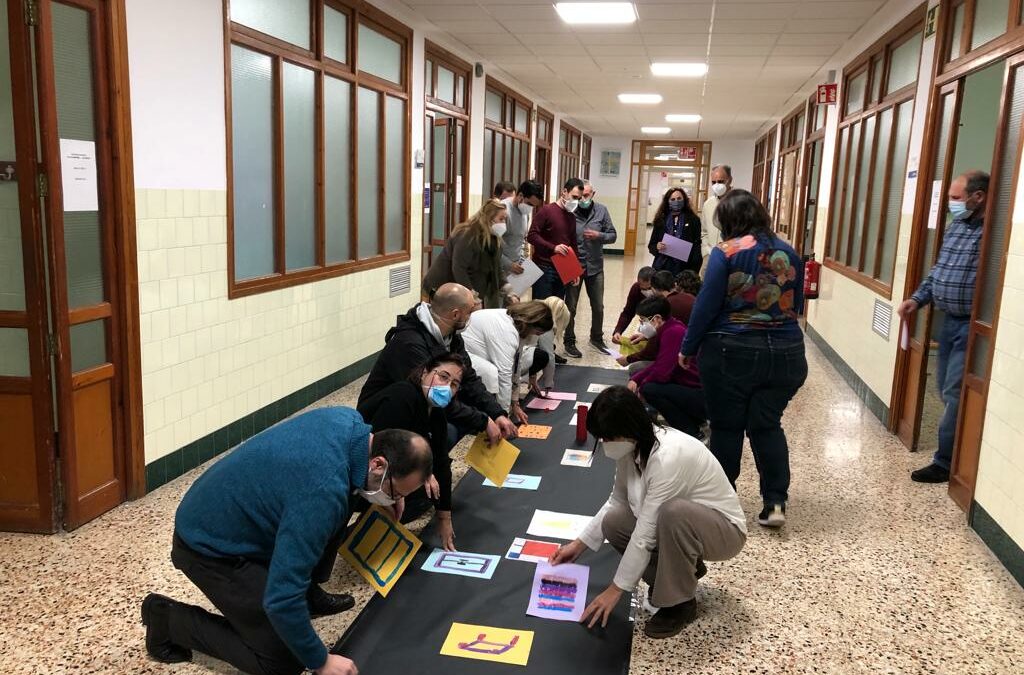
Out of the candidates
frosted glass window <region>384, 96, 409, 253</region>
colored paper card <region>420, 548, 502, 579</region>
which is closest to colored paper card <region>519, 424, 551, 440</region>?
colored paper card <region>420, 548, 502, 579</region>

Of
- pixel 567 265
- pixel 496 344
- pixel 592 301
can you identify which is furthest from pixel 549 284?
pixel 496 344

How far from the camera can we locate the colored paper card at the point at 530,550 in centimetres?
306

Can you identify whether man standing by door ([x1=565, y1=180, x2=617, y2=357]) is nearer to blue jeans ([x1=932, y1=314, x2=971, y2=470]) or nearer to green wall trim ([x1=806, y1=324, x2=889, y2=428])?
green wall trim ([x1=806, y1=324, x2=889, y2=428])

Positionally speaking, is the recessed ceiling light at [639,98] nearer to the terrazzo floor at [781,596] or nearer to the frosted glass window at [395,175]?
the frosted glass window at [395,175]

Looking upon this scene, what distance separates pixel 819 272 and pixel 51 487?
7.12 meters

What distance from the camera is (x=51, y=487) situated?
3.17 meters

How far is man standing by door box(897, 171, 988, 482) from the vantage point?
394cm

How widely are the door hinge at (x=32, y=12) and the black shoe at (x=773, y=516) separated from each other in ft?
11.4

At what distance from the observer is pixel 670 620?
2.62m

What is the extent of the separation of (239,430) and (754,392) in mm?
2778

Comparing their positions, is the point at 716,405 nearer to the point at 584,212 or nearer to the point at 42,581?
the point at 42,581

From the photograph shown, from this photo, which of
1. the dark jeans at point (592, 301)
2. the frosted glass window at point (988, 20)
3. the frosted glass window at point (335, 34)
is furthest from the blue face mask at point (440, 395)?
the dark jeans at point (592, 301)

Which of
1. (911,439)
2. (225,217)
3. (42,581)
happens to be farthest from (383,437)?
(911,439)

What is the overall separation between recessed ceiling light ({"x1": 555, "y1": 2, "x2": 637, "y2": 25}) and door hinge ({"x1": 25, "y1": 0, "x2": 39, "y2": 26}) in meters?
3.96
